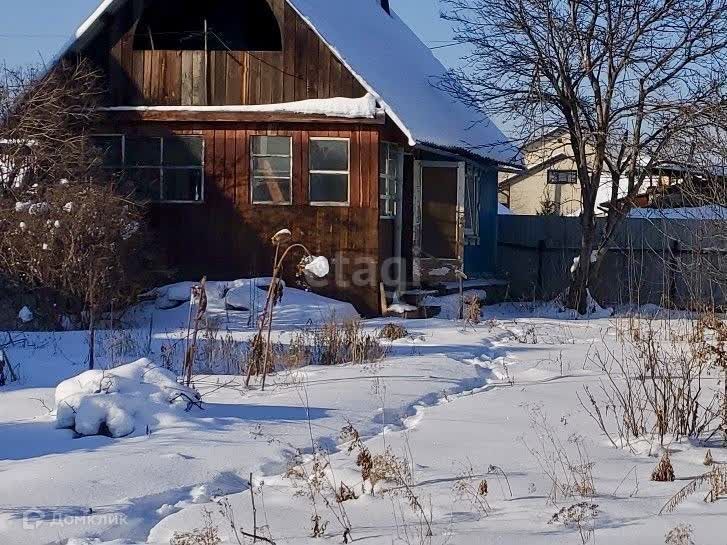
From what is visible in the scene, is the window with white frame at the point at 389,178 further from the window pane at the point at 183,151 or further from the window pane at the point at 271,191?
the window pane at the point at 183,151

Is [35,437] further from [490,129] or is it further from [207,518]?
[490,129]

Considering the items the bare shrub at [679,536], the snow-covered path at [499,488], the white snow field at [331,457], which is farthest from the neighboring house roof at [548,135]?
the bare shrub at [679,536]

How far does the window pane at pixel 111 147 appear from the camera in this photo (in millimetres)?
18375

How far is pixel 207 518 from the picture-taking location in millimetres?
5555

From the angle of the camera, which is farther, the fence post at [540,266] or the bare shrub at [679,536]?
the fence post at [540,266]

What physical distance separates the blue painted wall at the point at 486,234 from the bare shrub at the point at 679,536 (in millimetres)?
18635

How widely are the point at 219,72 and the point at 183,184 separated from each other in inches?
79.4

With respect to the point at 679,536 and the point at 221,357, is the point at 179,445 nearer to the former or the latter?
the point at 679,536

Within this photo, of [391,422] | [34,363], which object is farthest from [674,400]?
[34,363]

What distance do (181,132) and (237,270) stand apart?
8.37ft

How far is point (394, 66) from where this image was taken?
21.7 meters

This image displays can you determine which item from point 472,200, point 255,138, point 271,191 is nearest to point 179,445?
point 271,191

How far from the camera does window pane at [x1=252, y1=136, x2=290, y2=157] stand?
18094mm

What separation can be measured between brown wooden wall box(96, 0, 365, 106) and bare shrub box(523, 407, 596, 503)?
10691mm
